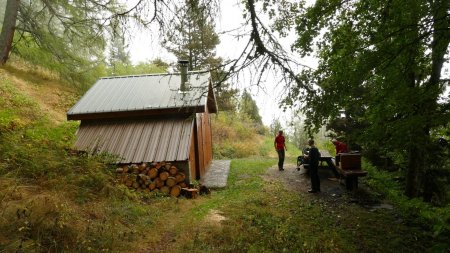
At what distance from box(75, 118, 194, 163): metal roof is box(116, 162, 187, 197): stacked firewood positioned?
33 centimetres

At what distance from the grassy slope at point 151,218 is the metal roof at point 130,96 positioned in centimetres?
280

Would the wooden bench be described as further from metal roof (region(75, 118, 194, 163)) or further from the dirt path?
metal roof (region(75, 118, 194, 163))

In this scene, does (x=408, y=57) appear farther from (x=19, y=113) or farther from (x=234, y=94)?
(x=19, y=113)

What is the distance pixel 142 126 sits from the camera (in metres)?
11.8

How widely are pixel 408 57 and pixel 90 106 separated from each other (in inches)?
413

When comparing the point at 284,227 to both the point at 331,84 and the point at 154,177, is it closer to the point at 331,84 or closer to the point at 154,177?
the point at 331,84

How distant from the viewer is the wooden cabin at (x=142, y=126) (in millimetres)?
10523

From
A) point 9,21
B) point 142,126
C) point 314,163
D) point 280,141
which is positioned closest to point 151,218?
point 142,126

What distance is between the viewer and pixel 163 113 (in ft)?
38.7

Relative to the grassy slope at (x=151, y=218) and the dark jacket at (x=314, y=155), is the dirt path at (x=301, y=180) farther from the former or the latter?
the dark jacket at (x=314, y=155)

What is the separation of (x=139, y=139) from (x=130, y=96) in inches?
97.0

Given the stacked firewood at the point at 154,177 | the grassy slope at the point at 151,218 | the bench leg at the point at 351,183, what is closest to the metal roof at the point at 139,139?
the stacked firewood at the point at 154,177

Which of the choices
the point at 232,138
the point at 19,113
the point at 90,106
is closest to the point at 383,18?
the point at 90,106

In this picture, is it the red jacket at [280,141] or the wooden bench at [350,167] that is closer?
the wooden bench at [350,167]
